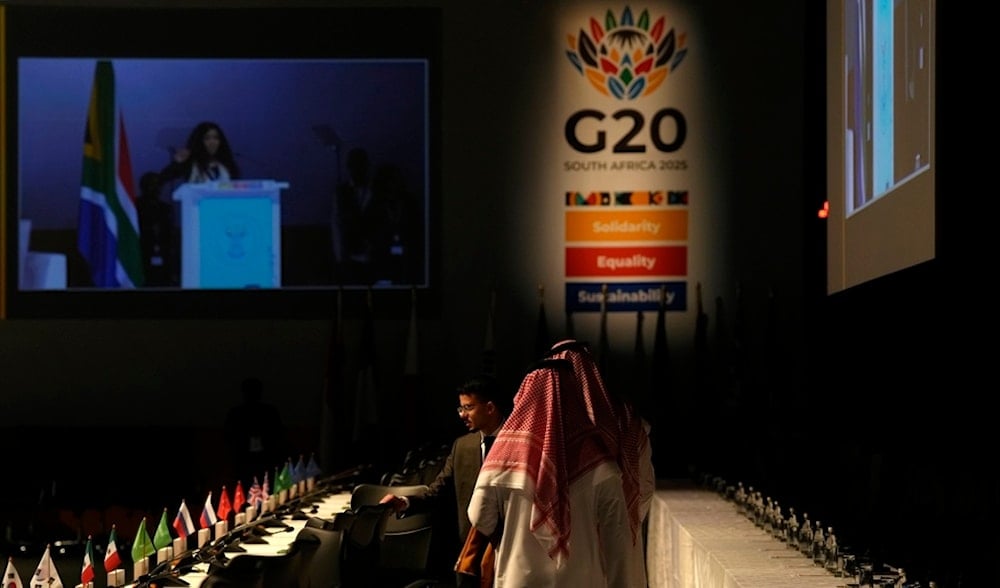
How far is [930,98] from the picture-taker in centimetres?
618

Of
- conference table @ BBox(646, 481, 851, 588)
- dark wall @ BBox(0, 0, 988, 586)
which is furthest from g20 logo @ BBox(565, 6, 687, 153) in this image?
conference table @ BBox(646, 481, 851, 588)

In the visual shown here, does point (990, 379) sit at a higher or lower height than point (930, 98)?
lower

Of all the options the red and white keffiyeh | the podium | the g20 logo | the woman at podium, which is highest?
the g20 logo

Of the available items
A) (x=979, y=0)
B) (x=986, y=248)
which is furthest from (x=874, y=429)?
(x=979, y=0)

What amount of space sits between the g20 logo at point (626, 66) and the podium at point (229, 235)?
258 cm

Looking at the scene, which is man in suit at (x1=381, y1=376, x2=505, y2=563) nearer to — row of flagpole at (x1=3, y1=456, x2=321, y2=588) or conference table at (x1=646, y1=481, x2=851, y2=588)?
row of flagpole at (x1=3, y1=456, x2=321, y2=588)

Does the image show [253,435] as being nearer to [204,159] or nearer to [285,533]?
[204,159]

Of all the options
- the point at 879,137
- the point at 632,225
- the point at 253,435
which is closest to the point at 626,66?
the point at 632,225

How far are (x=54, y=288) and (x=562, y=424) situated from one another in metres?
8.17

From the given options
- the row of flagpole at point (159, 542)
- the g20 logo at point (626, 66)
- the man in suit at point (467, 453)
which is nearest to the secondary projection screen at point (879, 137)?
the man in suit at point (467, 453)

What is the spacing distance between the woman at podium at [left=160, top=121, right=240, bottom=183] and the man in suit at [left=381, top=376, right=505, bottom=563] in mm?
6035

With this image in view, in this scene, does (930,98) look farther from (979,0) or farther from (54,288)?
(54,288)

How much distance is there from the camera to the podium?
1180 centimetres

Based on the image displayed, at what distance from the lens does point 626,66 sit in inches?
471
